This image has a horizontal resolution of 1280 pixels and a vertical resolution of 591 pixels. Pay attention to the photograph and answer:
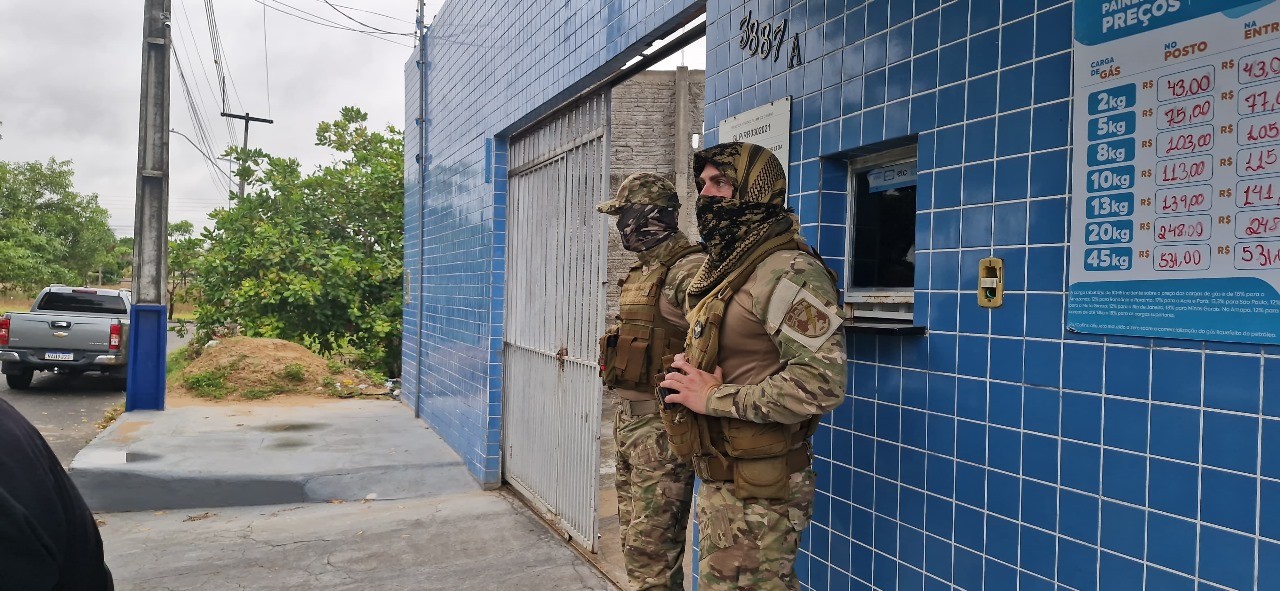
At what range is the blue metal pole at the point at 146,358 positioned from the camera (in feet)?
31.1

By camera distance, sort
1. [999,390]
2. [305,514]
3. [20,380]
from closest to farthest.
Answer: [999,390] < [305,514] < [20,380]

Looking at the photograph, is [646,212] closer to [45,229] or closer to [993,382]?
[993,382]

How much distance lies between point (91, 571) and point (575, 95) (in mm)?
4103

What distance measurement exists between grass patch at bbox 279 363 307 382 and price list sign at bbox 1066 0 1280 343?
38.3ft

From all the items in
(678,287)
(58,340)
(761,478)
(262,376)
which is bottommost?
(262,376)

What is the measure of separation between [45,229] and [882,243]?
168 ft

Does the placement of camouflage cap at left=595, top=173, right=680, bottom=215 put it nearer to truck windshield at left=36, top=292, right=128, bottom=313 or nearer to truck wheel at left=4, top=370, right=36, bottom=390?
truck windshield at left=36, top=292, right=128, bottom=313

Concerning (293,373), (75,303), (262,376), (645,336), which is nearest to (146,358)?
(262,376)

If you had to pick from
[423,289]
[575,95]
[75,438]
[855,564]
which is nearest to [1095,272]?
[855,564]

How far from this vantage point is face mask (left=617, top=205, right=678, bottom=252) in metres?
3.35

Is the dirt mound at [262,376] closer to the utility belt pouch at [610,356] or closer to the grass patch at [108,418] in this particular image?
the grass patch at [108,418]

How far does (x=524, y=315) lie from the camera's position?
604 centimetres

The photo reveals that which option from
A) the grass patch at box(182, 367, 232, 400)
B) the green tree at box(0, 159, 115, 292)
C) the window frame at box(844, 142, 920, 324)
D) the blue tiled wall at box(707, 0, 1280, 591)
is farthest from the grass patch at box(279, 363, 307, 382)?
the green tree at box(0, 159, 115, 292)

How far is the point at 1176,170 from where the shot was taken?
5.78ft
